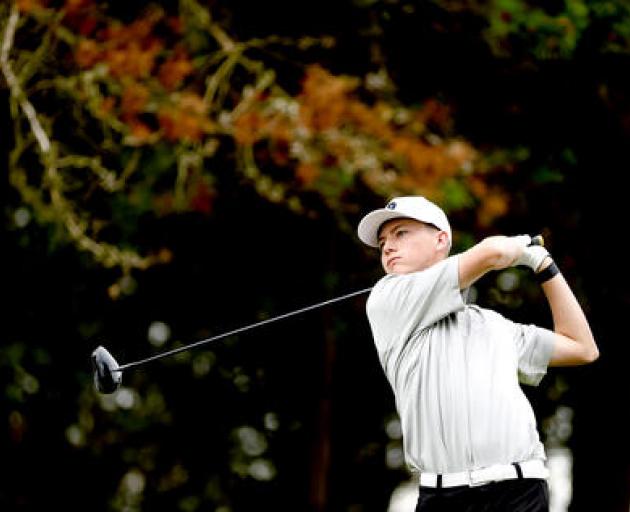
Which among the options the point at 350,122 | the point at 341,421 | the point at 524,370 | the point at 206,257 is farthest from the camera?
the point at 341,421

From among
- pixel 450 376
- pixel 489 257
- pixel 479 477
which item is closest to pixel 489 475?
pixel 479 477

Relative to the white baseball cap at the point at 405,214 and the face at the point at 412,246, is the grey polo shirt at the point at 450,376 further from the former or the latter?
the white baseball cap at the point at 405,214

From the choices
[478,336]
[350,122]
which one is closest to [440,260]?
[478,336]

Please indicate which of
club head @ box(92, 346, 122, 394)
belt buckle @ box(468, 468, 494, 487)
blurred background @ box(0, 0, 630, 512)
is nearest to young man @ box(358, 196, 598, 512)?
belt buckle @ box(468, 468, 494, 487)

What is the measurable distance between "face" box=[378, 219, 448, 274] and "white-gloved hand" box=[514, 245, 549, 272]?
0.34 m

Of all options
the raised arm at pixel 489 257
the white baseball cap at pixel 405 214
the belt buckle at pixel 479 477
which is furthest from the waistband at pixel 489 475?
the white baseball cap at pixel 405 214

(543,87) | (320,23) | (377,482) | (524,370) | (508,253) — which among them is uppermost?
(320,23)

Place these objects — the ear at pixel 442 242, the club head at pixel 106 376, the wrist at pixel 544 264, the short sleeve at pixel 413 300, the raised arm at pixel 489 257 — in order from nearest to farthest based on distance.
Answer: the raised arm at pixel 489 257 < the short sleeve at pixel 413 300 < the wrist at pixel 544 264 < the ear at pixel 442 242 < the club head at pixel 106 376

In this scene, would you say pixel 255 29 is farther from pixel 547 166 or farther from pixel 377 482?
pixel 377 482

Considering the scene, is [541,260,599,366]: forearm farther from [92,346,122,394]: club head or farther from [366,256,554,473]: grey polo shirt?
[92,346,122,394]: club head

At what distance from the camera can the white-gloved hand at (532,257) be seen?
5.34 meters

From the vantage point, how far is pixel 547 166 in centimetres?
1486

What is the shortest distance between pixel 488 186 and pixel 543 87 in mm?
1111

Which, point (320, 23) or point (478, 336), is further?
point (320, 23)
